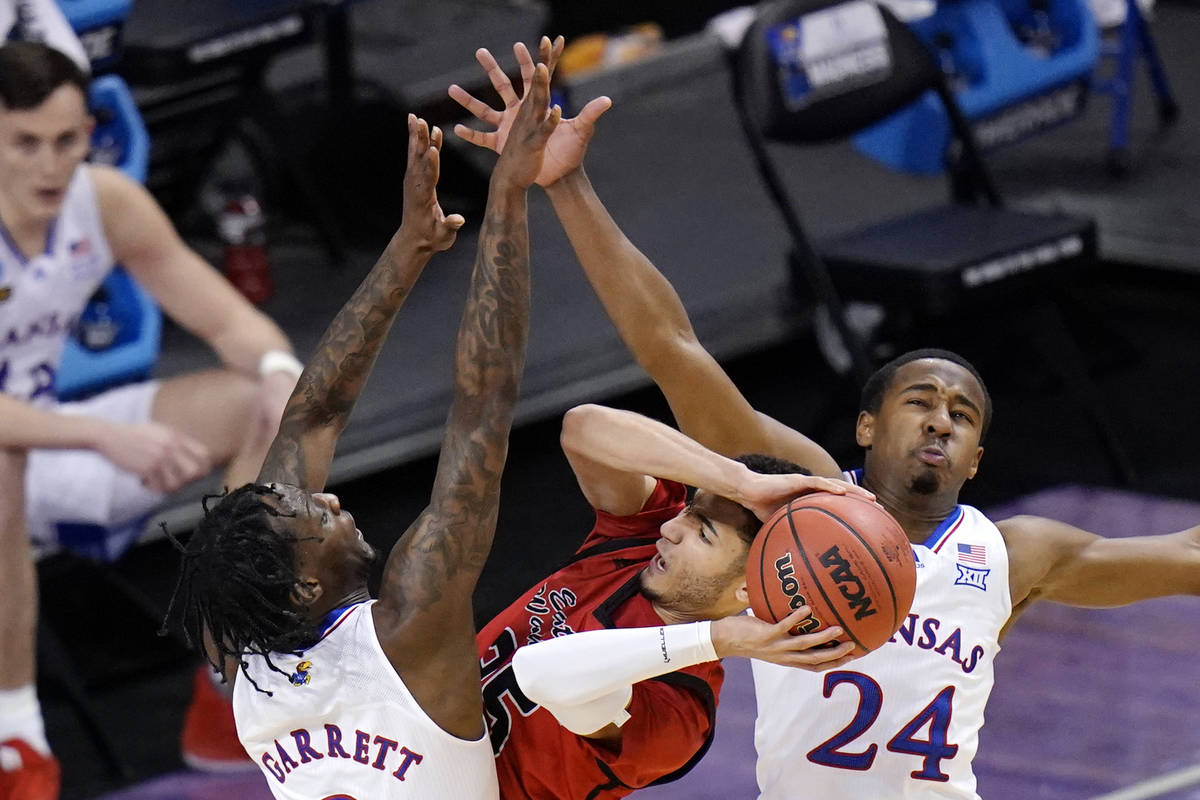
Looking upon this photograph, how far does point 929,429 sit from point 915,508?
0.54 feet

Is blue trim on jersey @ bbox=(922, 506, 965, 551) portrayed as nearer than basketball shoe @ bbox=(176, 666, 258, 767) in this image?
Yes

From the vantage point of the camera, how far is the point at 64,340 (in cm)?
515

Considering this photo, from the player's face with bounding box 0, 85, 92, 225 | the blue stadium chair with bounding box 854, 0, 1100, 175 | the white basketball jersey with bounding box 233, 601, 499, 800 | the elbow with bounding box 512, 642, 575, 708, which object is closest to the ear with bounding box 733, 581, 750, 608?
the elbow with bounding box 512, 642, 575, 708

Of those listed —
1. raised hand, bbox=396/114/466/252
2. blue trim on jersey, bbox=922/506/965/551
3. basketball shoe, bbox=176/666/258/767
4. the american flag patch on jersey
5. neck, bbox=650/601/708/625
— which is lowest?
basketball shoe, bbox=176/666/258/767

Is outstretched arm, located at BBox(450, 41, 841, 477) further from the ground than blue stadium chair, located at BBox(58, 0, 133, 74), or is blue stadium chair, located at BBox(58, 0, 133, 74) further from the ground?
blue stadium chair, located at BBox(58, 0, 133, 74)

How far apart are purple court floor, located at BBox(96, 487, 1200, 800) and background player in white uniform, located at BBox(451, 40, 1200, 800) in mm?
1168

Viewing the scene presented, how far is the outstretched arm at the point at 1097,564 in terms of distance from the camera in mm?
3312

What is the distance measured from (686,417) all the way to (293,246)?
393 centimetres

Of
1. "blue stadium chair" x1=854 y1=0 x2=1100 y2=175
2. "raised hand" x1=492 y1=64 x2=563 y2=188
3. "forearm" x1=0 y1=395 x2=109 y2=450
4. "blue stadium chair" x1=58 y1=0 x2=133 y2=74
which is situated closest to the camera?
"raised hand" x1=492 y1=64 x2=563 y2=188

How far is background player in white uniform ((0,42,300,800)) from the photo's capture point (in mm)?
4598

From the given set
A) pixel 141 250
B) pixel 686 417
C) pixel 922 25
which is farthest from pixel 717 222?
pixel 686 417

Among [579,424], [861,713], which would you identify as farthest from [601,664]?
[861,713]

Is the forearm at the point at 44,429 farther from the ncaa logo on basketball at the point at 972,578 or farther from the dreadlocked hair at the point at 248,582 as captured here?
the ncaa logo on basketball at the point at 972,578

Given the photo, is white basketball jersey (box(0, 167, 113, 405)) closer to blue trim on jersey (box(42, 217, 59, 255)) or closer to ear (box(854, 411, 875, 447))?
blue trim on jersey (box(42, 217, 59, 255))
